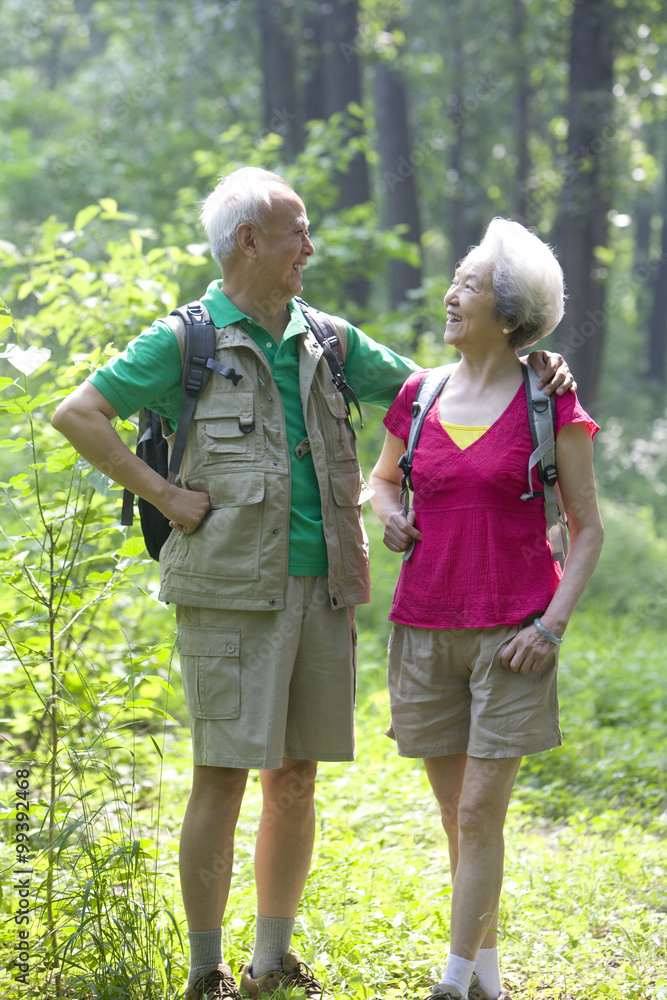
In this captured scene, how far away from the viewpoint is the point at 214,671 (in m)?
2.67

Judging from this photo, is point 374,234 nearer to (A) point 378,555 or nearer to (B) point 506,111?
(A) point 378,555

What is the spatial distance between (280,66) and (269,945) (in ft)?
42.1

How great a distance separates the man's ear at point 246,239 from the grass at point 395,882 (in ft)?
5.10

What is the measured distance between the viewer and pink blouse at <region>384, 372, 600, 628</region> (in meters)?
2.68

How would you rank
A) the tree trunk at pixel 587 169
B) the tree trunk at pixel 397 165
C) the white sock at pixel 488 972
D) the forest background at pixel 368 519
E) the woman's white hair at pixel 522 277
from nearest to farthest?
the woman's white hair at pixel 522 277
the white sock at pixel 488 972
the forest background at pixel 368 519
the tree trunk at pixel 587 169
the tree trunk at pixel 397 165

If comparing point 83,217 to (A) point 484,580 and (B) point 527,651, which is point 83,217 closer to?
(A) point 484,580

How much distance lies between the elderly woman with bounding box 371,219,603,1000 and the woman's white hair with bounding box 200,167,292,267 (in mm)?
605

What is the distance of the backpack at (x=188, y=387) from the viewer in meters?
2.68

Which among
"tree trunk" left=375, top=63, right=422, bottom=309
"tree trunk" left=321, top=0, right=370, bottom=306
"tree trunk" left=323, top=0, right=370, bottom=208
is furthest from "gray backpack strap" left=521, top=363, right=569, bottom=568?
"tree trunk" left=375, top=63, right=422, bottom=309

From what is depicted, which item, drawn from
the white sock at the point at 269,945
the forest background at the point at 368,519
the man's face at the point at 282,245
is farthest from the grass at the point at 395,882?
the man's face at the point at 282,245

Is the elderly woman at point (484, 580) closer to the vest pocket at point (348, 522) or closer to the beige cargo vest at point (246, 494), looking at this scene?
the vest pocket at point (348, 522)

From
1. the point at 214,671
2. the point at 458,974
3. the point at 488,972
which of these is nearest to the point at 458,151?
the point at 214,671

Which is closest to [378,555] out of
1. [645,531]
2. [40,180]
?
[645,531]

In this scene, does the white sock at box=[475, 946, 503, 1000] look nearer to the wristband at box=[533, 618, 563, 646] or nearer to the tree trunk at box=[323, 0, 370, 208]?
the wristband at box=[533, 618, 563, 646]
